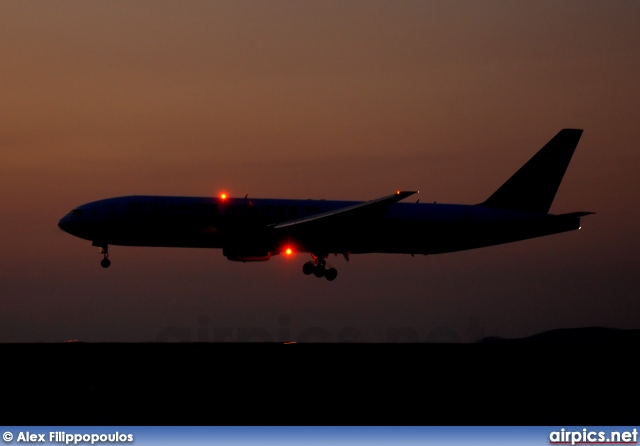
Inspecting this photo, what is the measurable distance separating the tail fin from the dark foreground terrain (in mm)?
30333

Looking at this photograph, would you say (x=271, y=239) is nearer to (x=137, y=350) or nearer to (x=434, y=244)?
(x=434, y=244)

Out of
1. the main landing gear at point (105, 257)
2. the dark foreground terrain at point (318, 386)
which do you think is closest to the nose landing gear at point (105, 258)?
the main landing gear at point (105, 257)

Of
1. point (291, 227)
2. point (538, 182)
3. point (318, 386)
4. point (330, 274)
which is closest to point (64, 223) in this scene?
point (291, 227)

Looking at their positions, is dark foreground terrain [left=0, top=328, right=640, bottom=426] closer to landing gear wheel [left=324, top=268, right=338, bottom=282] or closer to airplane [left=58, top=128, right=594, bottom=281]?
airplane [left=58, top=128, right=594, bottom=281]

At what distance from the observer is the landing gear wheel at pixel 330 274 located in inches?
3027

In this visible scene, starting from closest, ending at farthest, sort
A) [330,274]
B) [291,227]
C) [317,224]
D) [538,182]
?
[291,227], [317,224], [330,274], [538,182]

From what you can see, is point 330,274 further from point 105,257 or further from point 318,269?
point 105,257

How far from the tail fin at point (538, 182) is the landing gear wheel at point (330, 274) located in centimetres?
1153

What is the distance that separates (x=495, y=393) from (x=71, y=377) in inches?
603

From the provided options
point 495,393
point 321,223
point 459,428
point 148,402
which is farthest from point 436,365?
point 321,223

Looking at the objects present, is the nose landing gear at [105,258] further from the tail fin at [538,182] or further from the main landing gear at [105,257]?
the tail fin at [538,182]

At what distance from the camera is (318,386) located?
41438 mm

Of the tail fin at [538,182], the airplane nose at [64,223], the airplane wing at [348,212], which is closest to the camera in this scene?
the airplane wing at [348,212]

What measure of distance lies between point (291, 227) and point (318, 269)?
17.2 ft
